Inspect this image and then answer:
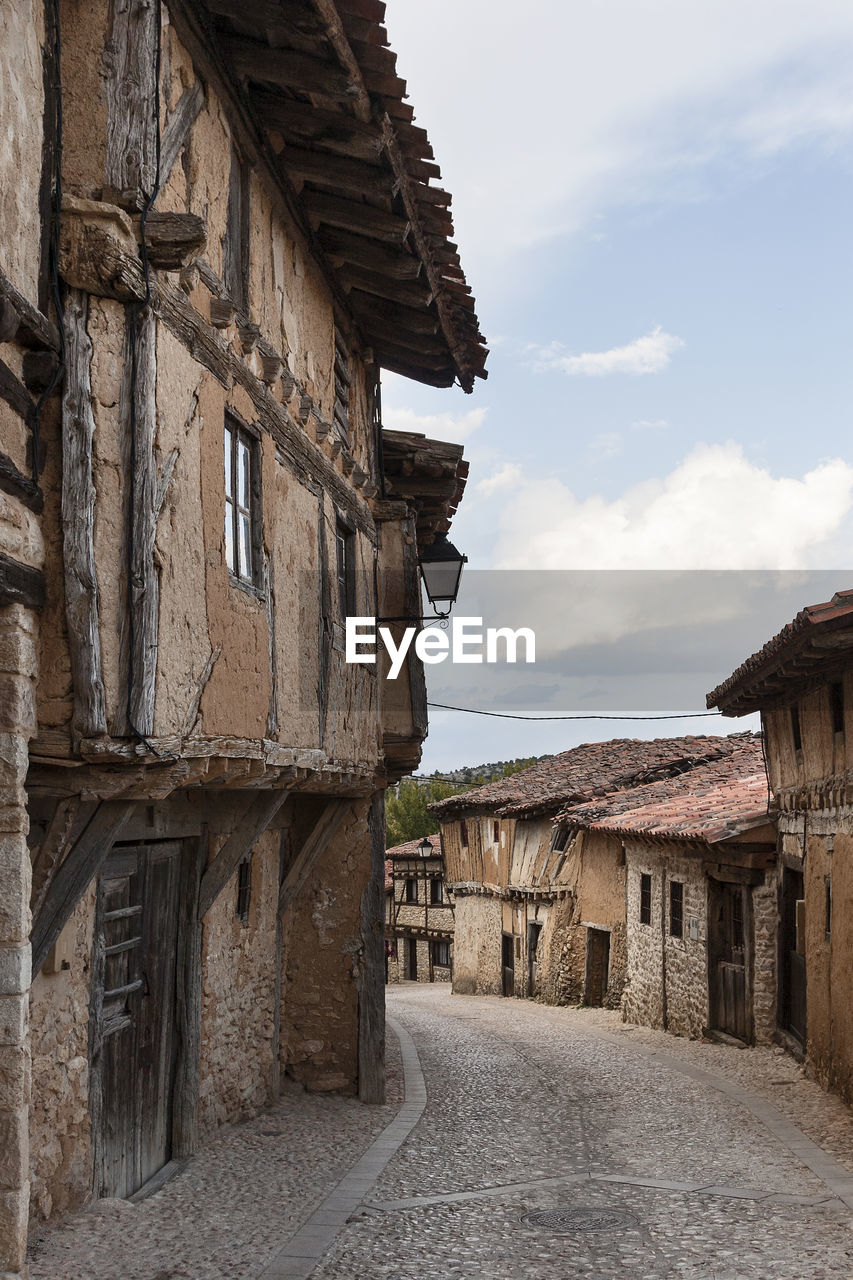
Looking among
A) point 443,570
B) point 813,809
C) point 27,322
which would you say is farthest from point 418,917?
point 27,322

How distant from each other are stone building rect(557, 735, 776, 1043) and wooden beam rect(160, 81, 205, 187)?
10.4m

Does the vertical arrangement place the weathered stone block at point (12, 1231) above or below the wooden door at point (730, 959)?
above

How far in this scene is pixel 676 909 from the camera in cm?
1708

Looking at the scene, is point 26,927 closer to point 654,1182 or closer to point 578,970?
point 654,1182

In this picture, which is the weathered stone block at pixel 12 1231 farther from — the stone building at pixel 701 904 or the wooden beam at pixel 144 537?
the stone building at pixel 701 904

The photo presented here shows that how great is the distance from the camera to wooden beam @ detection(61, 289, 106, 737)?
4.72 m

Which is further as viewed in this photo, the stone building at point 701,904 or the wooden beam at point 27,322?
the stone building at point 701,904

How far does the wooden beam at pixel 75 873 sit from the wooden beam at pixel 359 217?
16.1ft

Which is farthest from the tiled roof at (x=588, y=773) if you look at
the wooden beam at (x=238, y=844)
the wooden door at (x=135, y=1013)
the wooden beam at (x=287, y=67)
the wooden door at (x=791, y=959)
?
the wooden beam at (x=287, y=67)

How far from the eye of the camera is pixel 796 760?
12.8 m

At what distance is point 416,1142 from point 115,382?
21.7ft

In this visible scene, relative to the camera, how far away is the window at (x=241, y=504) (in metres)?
6.62

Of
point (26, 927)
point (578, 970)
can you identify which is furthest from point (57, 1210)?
point (578, 970)

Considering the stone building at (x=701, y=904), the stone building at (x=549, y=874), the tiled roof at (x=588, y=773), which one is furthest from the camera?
the tiled roof at (x=588, y=773)
